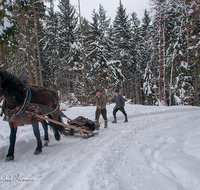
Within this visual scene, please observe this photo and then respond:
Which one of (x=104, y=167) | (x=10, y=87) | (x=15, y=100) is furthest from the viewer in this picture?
(x=15, y=100)

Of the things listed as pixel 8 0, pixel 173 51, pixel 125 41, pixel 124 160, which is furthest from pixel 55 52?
pixel 124 160

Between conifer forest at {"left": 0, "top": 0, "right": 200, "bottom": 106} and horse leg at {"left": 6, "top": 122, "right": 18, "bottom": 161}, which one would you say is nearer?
horse leg at {"left": 6, "top": 122, "right": 18, "bottom": 161}

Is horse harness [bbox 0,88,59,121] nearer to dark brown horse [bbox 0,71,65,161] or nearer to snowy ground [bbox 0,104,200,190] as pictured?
dark brown horse [bbox 0,71,65,161]

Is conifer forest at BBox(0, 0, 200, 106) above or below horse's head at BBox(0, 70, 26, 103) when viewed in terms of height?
above

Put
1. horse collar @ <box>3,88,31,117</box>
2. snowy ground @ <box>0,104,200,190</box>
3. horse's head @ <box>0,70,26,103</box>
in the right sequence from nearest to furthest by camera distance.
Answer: snowy ground @ <box>0,104,200,190</box> → horse's head @ <box>0,70,26,103</box> → horse collar @ <box>3,88,31,117</box>

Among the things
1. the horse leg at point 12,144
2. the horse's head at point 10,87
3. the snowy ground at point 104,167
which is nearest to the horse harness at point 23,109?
the horse's head at point 10,87

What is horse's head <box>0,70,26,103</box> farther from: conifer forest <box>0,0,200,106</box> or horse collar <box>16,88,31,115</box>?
conifer forest <box>0,0,200,106</box>

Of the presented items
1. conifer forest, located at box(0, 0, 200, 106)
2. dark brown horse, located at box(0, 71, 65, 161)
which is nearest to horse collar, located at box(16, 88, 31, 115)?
dark brown horse, located at box(0, 71, 65, 161)

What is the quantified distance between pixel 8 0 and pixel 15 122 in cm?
640

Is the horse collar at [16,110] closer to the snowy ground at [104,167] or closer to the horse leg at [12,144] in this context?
the horse leg at [12,144]

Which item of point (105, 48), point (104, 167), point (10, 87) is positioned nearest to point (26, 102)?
point (10, 87)

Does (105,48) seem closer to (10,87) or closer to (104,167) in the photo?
(10,87)

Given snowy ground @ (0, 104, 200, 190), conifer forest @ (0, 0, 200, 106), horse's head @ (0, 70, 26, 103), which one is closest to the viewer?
snowy ground @ (0, 104, 200, 190)

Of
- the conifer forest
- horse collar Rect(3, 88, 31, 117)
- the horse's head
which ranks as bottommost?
horse collar Rect(3, 88, 31, 117)
